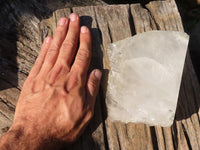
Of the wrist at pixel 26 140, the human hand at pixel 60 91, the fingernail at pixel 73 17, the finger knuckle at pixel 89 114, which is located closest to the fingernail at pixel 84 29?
the human hand at pixel 60 91

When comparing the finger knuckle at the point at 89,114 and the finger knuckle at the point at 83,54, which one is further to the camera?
the finger knuckle at the point at 83,54

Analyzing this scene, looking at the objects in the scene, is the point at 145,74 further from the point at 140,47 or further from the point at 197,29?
the point at 197,29

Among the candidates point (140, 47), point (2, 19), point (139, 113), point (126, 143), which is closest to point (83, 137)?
point (126, 143)

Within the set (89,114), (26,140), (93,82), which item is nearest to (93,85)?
(93,82)

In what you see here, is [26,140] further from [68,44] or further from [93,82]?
[68,44]

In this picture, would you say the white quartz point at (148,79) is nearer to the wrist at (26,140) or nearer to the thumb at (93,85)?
the thumb at (93,85)

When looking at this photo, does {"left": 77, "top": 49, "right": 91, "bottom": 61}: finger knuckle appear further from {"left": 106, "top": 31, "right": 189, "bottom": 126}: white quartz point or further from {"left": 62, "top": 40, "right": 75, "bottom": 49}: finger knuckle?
{"left": 106, "top": 31, "right": 189, "bottom": 126}: white quartz point
